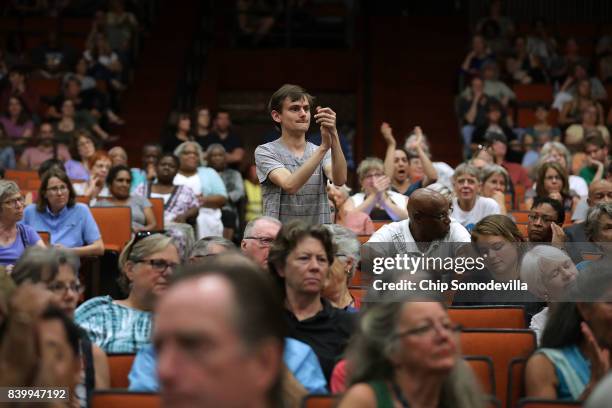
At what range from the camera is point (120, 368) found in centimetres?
347

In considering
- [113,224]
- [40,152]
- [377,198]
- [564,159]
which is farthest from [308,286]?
[40,152]

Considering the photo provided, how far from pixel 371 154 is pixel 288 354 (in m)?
9.37

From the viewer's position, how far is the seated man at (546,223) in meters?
5.75

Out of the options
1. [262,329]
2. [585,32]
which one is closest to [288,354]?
[262,329]

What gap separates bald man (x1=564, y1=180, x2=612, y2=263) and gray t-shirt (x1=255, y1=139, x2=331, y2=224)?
146 centimetres

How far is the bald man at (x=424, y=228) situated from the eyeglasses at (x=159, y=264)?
4.38 feet

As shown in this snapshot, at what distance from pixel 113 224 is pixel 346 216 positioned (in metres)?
1.65

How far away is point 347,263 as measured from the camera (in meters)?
4.38

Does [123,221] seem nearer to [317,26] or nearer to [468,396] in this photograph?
[468,396]

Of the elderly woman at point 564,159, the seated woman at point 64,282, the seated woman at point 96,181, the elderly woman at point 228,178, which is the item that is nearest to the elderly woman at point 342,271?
the seated woman at point 64,282

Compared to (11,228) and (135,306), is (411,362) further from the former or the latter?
(11,228)

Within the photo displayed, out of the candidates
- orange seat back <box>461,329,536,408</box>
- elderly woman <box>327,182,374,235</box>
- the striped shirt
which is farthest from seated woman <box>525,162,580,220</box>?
the striped shirt

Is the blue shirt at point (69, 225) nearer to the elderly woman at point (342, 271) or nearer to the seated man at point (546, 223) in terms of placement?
the elderly woman at point (342, 271)

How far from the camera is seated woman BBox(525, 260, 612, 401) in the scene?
3.26m
